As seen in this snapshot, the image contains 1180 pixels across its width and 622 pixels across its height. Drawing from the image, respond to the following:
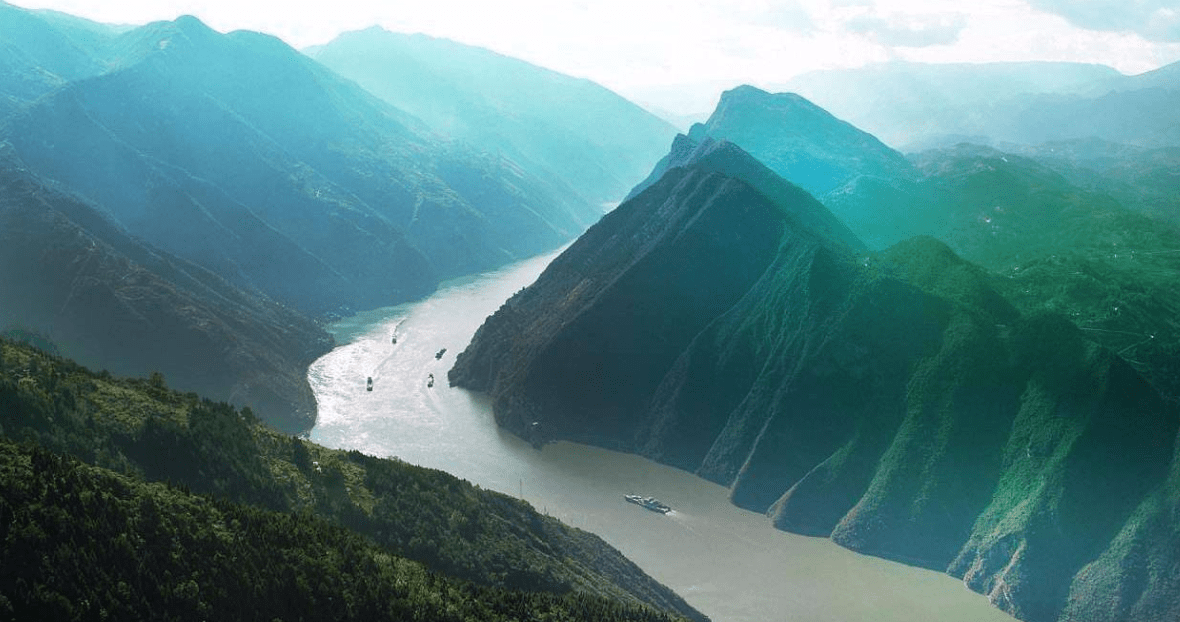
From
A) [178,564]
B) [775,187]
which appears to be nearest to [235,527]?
[178,564]

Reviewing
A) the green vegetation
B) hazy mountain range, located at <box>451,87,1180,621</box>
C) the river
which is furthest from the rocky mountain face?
the green vegetation

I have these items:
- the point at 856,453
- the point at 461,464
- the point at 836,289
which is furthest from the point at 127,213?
the point at 856,453

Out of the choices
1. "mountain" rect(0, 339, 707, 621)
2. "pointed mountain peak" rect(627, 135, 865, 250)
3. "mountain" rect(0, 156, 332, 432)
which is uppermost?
"pointed mountain peak" rect(627, 135, 865, 250)

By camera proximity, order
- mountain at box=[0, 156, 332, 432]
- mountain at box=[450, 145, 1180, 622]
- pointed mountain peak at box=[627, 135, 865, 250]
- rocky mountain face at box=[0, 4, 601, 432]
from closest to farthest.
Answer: mountain at box=[450, 145, 1180, 622] < mountain at box=[0, 156, 332, 432] < rocky mountain face at box=[0, 4, 601, 432] < pointed mountain peak at box=[627, 135, 865, 250]

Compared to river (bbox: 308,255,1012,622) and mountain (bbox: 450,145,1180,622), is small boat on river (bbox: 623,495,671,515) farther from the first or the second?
mountain (bbox: 450,145,1180,622)

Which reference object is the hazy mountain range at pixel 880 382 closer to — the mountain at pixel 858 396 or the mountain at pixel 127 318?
the mountain at pixel 858 396
